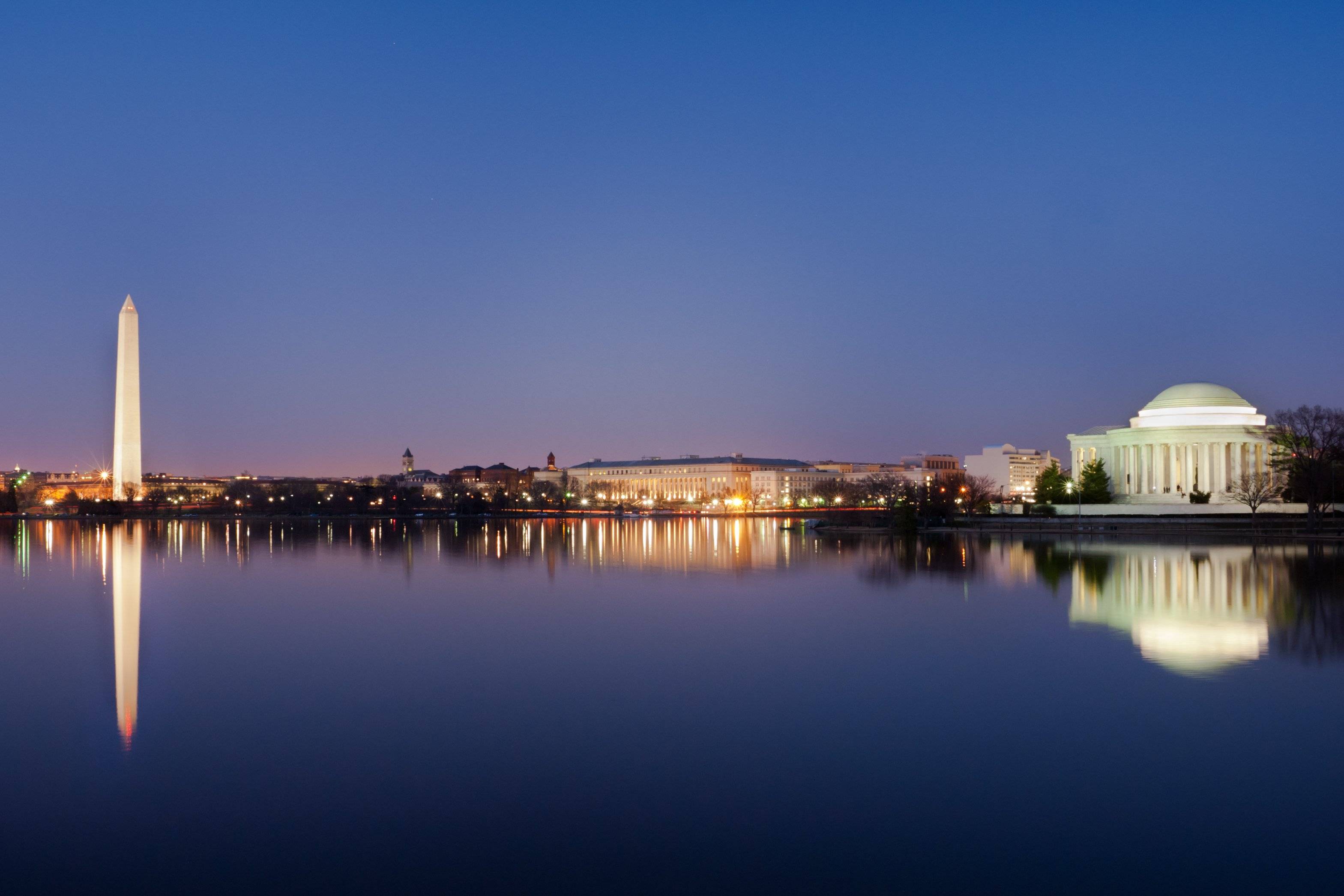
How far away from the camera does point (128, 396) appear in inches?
3196

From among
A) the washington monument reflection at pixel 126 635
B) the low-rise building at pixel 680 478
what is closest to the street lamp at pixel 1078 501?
the washington monument reflection at pixel 126 635

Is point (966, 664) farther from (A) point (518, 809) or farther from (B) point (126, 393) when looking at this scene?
(B) point (126, 393)

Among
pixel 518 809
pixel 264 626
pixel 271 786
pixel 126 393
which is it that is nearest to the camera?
pixel 518 809

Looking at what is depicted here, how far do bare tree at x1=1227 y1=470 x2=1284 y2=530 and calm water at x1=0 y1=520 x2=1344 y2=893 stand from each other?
116ft

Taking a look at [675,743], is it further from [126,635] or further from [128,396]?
[128,396]

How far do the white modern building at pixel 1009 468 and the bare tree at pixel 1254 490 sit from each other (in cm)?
2274

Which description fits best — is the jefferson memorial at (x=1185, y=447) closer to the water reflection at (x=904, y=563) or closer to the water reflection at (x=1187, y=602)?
the water reflection at (x=904, y=563)

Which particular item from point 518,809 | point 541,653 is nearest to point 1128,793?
point 518,809

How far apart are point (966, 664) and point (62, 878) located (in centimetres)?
1073

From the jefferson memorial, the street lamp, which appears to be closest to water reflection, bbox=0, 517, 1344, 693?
the street lamp

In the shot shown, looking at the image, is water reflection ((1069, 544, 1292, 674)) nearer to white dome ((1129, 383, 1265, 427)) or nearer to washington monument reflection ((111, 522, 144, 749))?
washington monument reflection ((111, 522, 144, 749))

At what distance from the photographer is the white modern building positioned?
100 meters

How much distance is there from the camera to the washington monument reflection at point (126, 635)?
37.4ft

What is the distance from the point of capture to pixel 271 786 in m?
8.75
